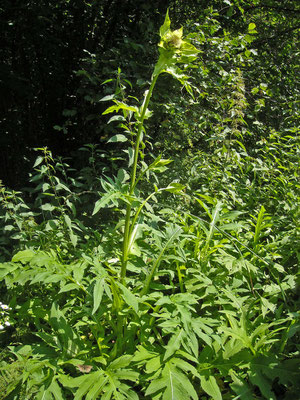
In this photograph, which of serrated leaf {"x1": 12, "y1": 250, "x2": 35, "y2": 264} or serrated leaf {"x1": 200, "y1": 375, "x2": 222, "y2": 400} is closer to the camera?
serrated leaf {"x1": 200, "y1": 375, "x2": 222, "y2": 400}

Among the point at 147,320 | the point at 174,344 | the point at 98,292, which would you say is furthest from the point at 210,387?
the point at 98,292

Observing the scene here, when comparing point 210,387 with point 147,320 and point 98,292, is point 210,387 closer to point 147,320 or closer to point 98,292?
point 147,320

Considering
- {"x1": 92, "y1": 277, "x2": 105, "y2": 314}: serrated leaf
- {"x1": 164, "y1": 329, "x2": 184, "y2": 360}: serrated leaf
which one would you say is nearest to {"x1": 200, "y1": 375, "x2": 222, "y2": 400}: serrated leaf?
{"x1": 164, "y1": 329, "x2": 184, "y2": 360}: serrated leaf

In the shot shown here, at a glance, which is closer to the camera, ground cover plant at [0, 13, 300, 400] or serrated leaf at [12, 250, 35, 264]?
ground cover plant at [0, 13, 300, 400]

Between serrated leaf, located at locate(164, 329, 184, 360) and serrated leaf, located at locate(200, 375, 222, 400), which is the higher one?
serrated leaf, located at locate(164, 329, 184, 360)

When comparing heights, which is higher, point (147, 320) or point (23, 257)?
point (23, 257)

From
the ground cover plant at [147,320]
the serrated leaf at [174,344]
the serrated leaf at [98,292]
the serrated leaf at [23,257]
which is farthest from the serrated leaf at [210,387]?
the serrated leaf at [23,257]

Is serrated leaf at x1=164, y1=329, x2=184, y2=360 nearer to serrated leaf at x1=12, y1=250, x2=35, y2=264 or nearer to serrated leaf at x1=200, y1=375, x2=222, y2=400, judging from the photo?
serrated leaf at x1=200, y1=375, x2=222, y2=400

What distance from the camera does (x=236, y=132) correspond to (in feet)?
11.1

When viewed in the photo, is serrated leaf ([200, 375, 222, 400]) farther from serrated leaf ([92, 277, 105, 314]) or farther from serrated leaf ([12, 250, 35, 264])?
serrated leaf ([12, 250, 35, 264])

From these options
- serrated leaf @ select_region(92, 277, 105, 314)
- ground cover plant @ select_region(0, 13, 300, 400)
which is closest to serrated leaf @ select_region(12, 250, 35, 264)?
ground cover plant @ select_region(0, 13, 300, 400)

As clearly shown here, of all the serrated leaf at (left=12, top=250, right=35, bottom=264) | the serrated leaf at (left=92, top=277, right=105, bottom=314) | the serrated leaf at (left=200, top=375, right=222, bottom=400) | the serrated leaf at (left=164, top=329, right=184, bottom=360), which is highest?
the serrated leaf at (left=92, top=277, right=105, bottom=314)

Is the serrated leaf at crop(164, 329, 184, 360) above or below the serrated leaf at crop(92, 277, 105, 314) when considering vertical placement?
below

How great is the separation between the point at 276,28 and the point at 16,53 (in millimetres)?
3834
